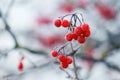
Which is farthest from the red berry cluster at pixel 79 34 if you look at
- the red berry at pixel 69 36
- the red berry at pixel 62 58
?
the red berry at pixel 62 58

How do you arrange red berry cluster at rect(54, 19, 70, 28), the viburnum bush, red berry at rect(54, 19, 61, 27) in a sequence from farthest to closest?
red berry at rect(54, 19, 61, 27) < red berry cluster at rect(54, 19, 70, 28) < the viburnum bush

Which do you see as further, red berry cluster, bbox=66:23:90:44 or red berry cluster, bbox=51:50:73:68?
red berry cluster, bbox=51:50:73:68

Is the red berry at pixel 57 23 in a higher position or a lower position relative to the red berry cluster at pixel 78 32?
higher

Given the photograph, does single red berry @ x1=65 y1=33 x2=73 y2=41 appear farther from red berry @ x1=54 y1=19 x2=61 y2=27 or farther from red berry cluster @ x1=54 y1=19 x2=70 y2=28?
red berry @ x1=54 y1=19 x2=61 y2=27

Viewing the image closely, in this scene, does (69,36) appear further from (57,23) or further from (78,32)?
(57,23)

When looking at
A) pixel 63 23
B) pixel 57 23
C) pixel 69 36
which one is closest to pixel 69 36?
pixel 69 36

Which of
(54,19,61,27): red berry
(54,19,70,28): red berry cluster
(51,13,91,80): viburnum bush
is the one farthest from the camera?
(54,19,61,27): red berry

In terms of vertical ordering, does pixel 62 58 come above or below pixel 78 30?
below

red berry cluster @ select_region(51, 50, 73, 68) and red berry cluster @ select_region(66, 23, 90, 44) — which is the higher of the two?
red berry cluster @ select_region(66, 23, 90, 44)

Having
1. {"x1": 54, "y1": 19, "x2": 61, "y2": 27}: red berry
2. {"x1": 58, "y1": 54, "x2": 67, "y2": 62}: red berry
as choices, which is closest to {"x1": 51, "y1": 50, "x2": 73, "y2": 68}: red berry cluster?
{"x1": 58, "y1": 54, "x2": 67, "y2": 62}: red berry

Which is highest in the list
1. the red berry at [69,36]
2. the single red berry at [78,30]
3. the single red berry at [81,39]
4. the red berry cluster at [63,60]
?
the single red berry at [78,30]

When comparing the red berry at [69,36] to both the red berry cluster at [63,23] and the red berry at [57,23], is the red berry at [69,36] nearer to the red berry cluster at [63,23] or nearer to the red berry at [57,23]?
the red berry cluster at [63,23]

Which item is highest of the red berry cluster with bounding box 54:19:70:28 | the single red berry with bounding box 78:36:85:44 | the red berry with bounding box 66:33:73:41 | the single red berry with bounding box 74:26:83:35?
the red berry cluster with bounding box 54:19:70:28
